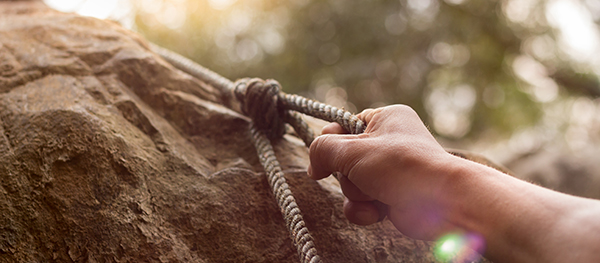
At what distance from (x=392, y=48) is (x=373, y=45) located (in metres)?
0.18

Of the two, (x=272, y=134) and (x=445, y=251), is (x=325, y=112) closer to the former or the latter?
(x=272, y=134)

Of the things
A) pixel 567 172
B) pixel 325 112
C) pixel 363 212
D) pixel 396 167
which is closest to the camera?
pixel 396 167

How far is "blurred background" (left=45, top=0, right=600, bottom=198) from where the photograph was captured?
2859 mm

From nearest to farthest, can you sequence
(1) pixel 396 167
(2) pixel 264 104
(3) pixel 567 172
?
(1) pixel 396 167 < (2) pixel 264 104 < (3) pixel 567 172

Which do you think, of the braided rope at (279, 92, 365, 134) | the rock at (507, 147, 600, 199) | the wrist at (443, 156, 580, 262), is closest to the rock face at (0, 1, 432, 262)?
the braided rope at (279, 92, 365, 134)

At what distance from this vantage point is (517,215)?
422 millimetres

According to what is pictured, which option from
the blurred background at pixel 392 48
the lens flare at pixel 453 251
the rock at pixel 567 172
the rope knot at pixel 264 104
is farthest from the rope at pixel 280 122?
the blurred background at pixel 392 48

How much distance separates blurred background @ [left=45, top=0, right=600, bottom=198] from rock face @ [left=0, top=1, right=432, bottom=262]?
6.35 ft

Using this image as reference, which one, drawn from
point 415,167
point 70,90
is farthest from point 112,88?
point 415,167

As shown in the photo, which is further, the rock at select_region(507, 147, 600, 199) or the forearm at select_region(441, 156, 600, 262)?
the rock at select_region(507, 147, 600, 199)

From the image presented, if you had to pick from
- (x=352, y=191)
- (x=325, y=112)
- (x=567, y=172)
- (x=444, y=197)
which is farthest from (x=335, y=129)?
(x=567, y=172)

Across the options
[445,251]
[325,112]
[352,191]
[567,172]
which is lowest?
[567,172]

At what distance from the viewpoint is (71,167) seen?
0.65 metres

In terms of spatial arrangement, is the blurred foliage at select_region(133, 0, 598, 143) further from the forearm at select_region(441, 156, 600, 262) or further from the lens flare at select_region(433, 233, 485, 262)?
the forearm at select_region(441, 156, 600, 262)
